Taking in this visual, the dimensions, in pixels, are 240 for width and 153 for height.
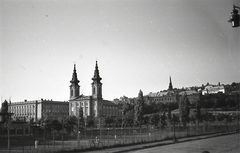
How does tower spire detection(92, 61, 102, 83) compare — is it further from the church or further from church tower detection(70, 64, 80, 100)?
church tower detection(70, 64, 80, 100)

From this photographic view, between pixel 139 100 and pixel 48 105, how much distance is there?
305 ft

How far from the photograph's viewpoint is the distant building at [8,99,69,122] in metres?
172

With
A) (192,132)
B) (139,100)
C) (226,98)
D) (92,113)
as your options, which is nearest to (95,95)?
(92,113)

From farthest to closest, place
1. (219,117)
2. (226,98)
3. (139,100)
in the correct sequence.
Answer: (226,98) → (219,117) → (139,100)

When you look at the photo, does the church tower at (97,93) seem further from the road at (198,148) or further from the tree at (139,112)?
the road at (198,148)

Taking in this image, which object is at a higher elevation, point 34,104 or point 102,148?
point 34,104

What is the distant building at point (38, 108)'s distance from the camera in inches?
6767

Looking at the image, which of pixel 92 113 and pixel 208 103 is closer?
pixel 92 113

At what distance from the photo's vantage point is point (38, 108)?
174m

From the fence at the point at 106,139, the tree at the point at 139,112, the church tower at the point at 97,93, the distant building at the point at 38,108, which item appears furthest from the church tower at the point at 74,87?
the fence at the point at 106,139

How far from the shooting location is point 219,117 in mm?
118938

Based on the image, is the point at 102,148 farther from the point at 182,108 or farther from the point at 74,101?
the point at 74,101

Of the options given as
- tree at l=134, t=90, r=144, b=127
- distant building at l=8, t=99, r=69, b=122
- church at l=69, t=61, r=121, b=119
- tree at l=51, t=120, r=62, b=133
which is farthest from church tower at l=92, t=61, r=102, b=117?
tree at l=51, t=120, r=62, b=133

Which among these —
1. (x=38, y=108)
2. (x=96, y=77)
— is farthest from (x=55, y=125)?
(x=38, y=108)
